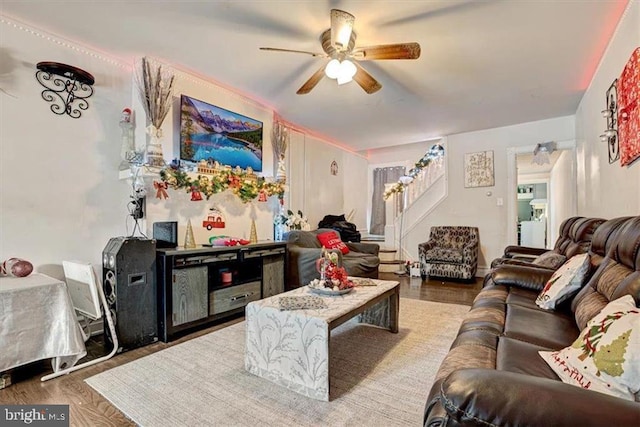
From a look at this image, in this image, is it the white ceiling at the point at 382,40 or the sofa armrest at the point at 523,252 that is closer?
the white ceiling at the point at 382,40

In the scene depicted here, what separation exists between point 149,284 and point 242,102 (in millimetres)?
2541

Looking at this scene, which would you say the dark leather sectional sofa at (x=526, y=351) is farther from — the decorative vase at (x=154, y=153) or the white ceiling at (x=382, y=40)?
the decorative vase at (x=154, y=153)

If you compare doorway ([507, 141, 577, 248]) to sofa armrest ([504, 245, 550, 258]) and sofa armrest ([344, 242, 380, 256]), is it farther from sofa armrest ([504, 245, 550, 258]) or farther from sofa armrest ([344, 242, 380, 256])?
sofa armrest ([344, 242, 380, 256])

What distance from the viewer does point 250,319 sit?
2160mm

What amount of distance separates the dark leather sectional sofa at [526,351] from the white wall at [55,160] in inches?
126

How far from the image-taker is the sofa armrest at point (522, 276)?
2496 mm

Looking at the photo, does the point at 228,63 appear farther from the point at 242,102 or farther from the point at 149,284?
the point at 149,284

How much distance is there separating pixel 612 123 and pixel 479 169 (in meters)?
2.82

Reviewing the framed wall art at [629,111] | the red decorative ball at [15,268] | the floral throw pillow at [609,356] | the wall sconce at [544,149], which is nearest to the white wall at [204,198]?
the red decorative ball at [15,268]

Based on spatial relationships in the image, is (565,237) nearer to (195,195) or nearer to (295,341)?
(295,341)

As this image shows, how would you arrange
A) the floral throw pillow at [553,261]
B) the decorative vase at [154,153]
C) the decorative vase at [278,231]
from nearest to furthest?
1. the floral throw pillow at [553,261]
2. the decorative vase at [154,153]
3. the decorative vase at [278,231]

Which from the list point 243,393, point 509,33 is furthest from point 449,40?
point 243,393

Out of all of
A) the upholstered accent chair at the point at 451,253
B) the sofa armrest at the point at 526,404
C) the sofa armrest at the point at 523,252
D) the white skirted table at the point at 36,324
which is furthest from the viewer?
the upholstered accent chair at the point at 451,253

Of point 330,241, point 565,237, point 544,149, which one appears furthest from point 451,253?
point 544,149
